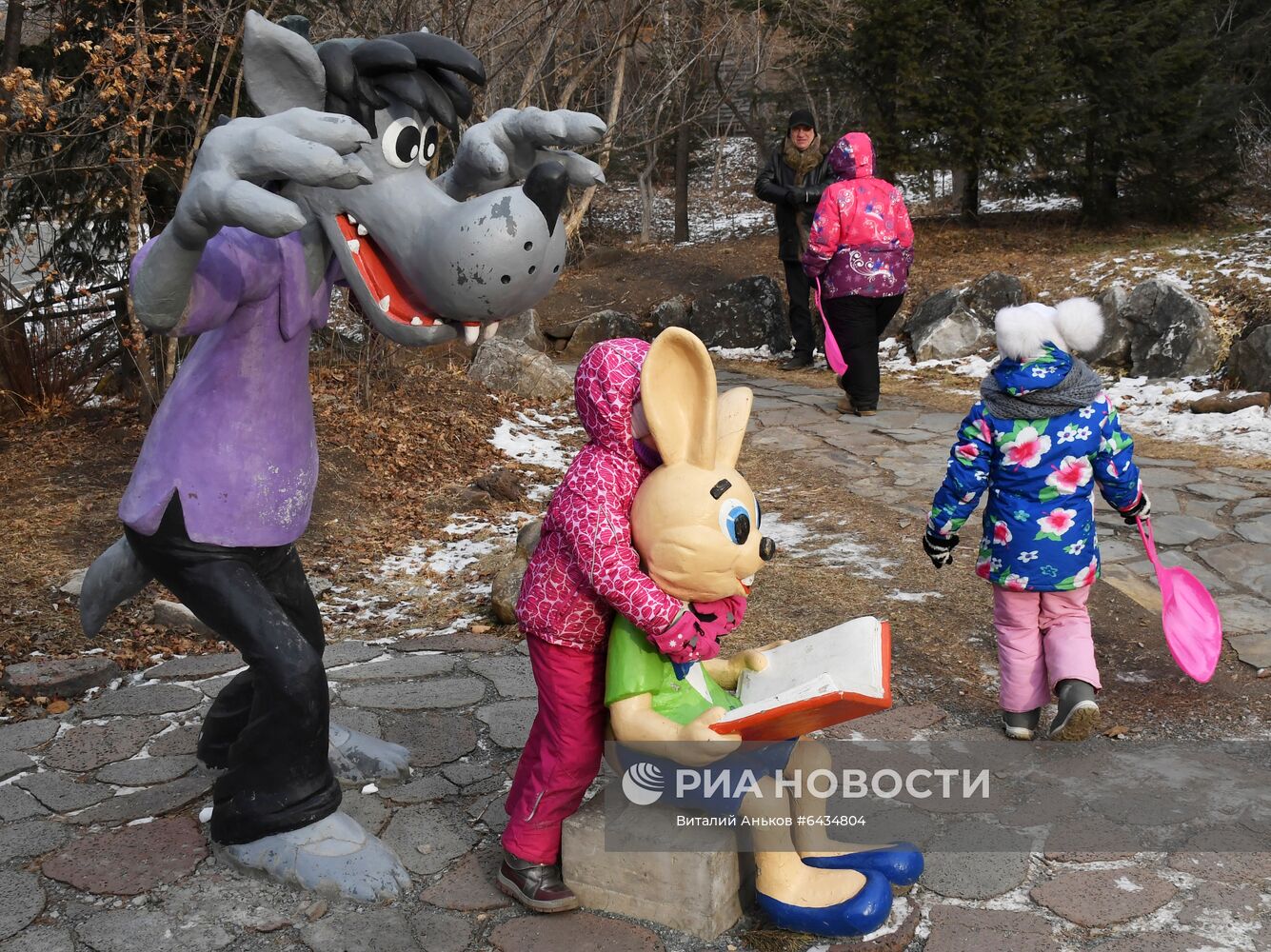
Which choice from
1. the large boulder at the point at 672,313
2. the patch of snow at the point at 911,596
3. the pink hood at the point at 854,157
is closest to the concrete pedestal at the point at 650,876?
the patch of snow at the point at 911,596

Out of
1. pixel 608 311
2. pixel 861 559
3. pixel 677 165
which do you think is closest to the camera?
pixel 861 559

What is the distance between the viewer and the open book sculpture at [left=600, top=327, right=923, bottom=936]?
2.56 metres

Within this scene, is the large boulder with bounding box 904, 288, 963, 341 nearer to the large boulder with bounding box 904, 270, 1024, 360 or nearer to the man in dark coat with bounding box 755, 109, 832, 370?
the large boulder with bounding box 904, 270, 1024, 360

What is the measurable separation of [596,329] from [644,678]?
8.76m

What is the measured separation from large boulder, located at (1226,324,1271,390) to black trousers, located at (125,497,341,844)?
714cm

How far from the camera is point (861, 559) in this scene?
547cm

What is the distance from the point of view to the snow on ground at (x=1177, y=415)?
741 cm

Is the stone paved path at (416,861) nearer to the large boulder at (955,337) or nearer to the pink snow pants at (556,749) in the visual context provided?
the pink snow pants at (556,749)

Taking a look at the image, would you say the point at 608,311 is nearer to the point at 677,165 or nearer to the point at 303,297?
the point at 677,165

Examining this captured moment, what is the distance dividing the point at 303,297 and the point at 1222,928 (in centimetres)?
252

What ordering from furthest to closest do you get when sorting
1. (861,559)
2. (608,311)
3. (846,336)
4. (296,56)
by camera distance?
(608,311)
(846,336)
(861,559)
(296,56)

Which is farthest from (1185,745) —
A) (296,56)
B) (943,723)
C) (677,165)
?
(677,165)

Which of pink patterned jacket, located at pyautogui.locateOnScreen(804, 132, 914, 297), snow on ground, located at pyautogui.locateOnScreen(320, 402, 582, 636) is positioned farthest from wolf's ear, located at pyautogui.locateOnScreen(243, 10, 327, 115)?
pink patterned jacket, located at pyautogui.locateOnScreen(804, 132, 914, 297)

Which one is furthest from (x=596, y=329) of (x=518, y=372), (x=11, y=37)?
(x=11, y=37)
